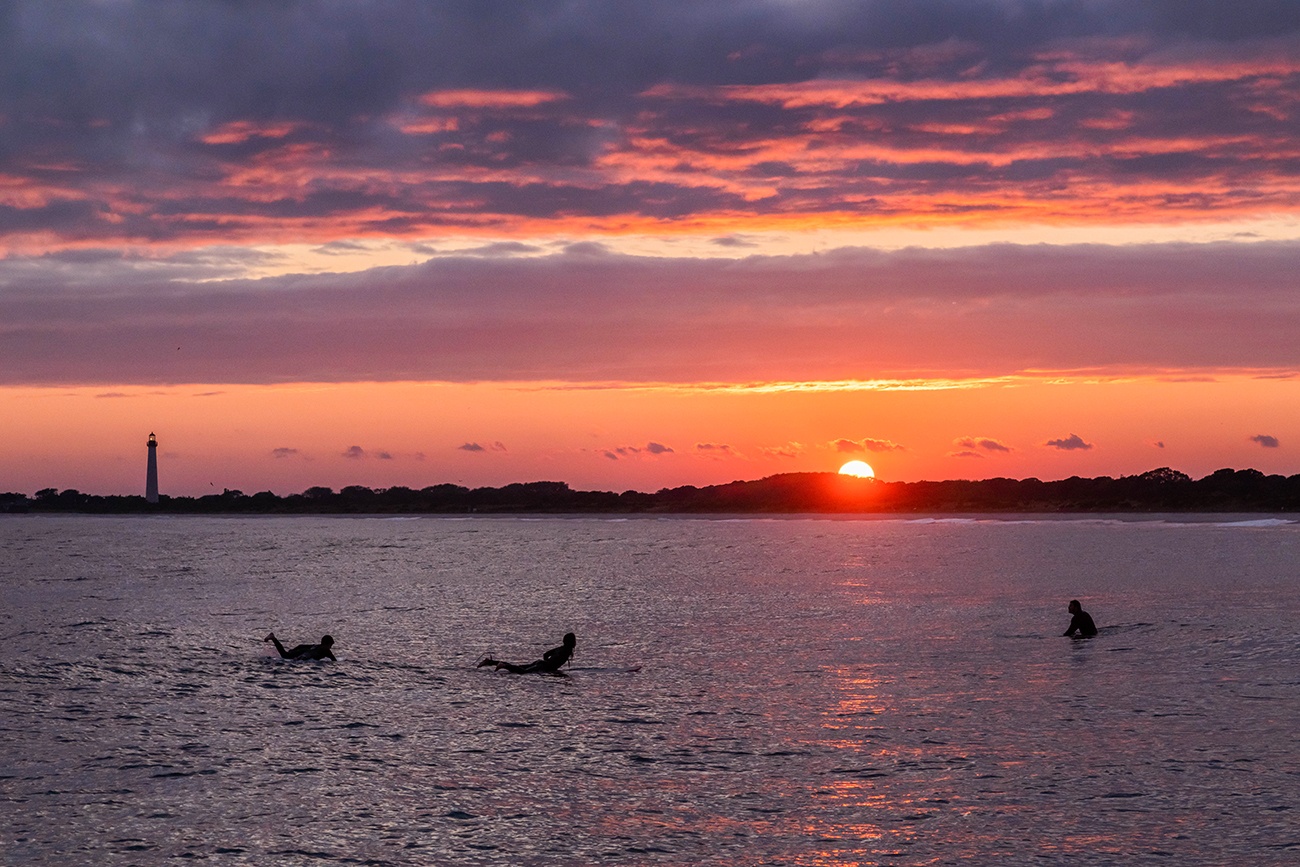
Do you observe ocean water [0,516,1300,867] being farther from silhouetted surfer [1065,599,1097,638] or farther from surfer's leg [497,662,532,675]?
silhouetted surfer [1065,599,1097,638]

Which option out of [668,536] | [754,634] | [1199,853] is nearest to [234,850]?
[1199,853]

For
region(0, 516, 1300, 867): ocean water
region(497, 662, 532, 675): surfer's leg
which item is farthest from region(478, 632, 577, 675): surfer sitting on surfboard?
region(0, 516, 1300, 867): ocean water

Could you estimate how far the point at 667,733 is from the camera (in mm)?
26688

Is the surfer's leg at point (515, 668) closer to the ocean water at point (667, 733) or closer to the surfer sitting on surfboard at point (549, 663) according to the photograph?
the surfer sitting on surfboard at point (549, 663)

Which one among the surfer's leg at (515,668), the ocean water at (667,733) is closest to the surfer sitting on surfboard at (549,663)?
the surfer's leg at (515,668)

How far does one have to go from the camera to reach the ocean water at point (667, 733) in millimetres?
18781

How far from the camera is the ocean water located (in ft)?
61.6

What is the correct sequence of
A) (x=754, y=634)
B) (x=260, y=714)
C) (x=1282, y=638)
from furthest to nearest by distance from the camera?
(x=754, y=634) < (x=1282, y=638) < (x=260, y=714)

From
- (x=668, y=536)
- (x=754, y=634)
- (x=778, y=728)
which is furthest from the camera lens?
(x=668, y=536)

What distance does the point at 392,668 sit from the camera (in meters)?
Answer: 38.2

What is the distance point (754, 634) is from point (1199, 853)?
2964cm

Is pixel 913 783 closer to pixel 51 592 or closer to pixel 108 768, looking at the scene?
pixel 108 768

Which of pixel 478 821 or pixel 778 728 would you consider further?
pixel 778 728

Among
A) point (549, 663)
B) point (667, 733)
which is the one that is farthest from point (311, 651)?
point (667, 733)
